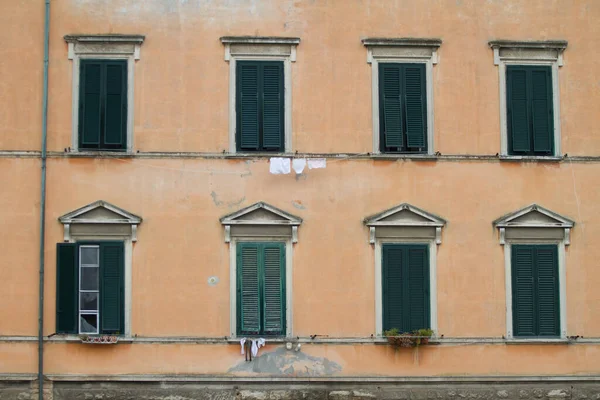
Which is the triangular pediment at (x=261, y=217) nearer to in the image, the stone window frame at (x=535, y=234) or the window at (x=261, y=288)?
the window at (x=261, y=288)

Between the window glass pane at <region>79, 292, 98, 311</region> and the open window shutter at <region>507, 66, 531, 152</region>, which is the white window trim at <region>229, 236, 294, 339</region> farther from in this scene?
the open window shutter at <region>507, 66, 531, 152</region>

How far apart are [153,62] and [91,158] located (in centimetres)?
231

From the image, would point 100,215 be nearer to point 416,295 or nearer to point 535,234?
point 416,295

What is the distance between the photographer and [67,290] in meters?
20.1

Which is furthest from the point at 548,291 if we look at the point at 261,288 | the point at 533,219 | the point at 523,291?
the point at 261,288

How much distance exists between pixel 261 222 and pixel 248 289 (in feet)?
4.43

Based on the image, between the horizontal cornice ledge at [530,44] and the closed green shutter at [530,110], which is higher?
the horizontal cornice ledge at [530,44]

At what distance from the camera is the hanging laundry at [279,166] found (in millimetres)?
20547

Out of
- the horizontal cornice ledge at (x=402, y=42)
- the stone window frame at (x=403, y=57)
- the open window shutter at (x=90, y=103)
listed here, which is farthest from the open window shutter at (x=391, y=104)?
the open window shutter at (x=90, y=103)

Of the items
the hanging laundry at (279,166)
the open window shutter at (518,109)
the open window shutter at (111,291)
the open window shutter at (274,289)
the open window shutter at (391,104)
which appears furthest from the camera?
the open window shutter at (518,109)

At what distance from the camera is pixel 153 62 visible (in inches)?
818

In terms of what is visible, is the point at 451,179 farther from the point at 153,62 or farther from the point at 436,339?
the point at 153,62

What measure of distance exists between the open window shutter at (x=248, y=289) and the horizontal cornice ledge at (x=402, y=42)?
15.5 feet

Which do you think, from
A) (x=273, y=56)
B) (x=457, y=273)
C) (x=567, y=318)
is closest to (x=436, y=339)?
(x=457, y=273)
